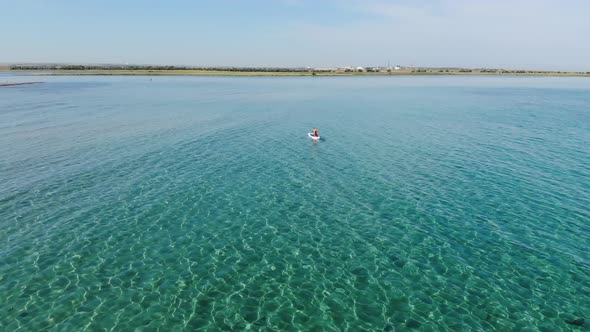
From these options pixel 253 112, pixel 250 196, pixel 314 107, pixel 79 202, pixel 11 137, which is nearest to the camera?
pixel 79 202

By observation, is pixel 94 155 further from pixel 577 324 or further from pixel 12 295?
pixel 577 324

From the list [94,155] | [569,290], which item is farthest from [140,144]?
[569,290]

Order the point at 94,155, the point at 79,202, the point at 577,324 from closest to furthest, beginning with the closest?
the point at 577,324, the point at 79,202, the point at 94,155

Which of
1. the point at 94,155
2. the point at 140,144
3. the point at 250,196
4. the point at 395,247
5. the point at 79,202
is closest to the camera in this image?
the point at 395,247

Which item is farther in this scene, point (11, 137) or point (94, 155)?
point (11, 137)

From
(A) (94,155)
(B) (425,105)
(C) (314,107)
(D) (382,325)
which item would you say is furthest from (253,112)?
(D) (382,325)

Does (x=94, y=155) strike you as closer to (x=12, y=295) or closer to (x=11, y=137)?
(x=11, y=137)
